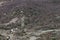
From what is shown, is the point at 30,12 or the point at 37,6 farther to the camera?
the point at 37,6

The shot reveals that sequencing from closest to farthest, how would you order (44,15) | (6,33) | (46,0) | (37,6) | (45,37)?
(45,37), (6,33), (44,15), (37,6), (46,0)

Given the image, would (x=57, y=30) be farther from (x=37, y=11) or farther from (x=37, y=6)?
(x=37, y=6)

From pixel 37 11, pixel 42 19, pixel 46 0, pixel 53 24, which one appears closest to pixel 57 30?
pixel 53 24

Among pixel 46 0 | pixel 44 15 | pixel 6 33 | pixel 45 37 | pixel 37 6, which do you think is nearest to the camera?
pixel 45 37

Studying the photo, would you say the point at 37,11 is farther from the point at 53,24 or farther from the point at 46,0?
the point at 46,0

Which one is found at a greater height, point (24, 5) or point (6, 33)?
point (24, 5)

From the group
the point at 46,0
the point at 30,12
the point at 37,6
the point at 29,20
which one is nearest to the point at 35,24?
the point at 29,20
